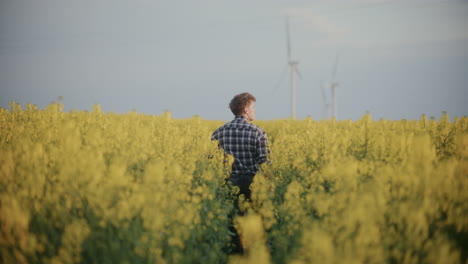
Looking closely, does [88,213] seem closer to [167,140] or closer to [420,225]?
[420,225]

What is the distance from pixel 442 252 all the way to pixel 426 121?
17.9 feet

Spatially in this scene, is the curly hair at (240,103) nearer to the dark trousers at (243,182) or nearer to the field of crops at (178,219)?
the dark trousers at (243,182)

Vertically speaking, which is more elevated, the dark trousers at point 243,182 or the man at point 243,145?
the man at point 243,145

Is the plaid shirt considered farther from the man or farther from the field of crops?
the field of crops

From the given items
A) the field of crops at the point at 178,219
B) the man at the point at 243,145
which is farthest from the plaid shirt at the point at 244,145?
the field of crops at the point at 178,219

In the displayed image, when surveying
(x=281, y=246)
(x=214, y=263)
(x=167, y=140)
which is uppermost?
(x=167, y=140)

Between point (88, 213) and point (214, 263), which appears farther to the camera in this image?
point (214, 263)

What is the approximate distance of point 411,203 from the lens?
98.9 inches

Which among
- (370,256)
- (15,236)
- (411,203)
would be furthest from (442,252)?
(15,236)

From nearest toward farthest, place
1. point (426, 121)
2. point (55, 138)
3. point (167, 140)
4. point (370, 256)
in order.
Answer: point (370, 256) → point (55, 138) → point (167, 140) → point (426, 121)

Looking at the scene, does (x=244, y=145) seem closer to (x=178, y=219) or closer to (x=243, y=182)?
(x=243, y=182)

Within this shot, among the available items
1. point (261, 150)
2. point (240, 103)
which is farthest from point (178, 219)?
point (240, 103)

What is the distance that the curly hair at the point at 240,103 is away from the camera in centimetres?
488

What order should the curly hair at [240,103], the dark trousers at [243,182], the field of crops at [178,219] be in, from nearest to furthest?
the field of crops at [178,219] < the dark trousers at [243,182] < the curly hair at [240,103]
